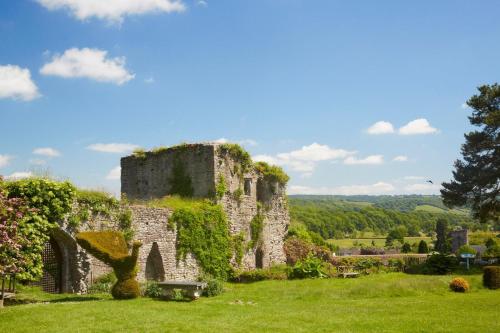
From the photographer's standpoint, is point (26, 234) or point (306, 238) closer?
point (26, 234)

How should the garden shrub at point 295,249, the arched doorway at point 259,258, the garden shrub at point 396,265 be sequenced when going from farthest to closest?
the garden shrub at point 295,249 < the arched doorway at point 259,258 < the garden shrub at point 396,265

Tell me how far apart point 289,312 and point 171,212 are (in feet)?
32.1

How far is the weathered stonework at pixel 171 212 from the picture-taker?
19.3 m

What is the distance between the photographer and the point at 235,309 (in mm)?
16531

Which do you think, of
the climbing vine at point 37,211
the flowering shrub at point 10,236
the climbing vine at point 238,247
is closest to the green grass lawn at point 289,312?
the flowering shrub at point 10,236

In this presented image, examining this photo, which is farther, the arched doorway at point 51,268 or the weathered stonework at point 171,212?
the arched doorway at point 51,268

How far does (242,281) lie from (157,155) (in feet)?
29.9

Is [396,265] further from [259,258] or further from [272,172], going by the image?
[272,172]

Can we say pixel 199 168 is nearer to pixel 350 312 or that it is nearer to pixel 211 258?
pixel 211 258

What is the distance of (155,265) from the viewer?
2320 centimetres

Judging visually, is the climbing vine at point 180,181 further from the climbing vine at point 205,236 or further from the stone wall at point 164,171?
the climbing vine at point 205,236

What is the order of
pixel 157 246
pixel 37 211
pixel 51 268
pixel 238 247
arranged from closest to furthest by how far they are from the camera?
pixel 37 211
pixel 51 268
pixel 157 246
pixel 238 247

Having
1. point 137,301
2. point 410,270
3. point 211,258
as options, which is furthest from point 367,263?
point 137,301

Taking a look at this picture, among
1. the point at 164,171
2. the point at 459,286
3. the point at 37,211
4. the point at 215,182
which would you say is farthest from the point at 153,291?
the point at 459,286
